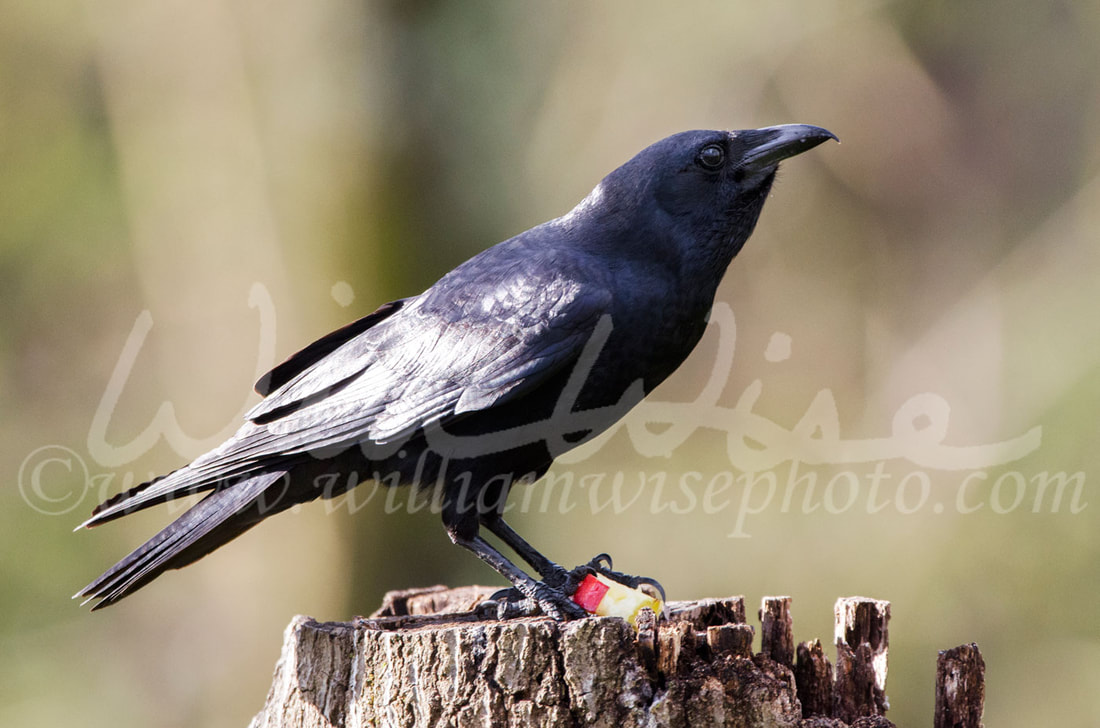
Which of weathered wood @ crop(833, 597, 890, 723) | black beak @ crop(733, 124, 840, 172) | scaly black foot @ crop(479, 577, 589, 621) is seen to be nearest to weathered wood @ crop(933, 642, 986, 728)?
weathered wood @ crop(833, 597, 890, 723)

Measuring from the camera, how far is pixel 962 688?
10.8 feet

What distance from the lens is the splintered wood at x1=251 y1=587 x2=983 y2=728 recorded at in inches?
119

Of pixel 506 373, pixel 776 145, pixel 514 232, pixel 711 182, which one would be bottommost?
pixel 506 373

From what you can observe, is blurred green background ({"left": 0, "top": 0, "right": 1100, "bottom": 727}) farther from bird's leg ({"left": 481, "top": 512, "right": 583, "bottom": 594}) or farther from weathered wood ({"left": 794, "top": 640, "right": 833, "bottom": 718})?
weathered wood ({"left": 794, "top": 640, "right": 833, "bottom": 718})

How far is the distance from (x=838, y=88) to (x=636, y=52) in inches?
66.7

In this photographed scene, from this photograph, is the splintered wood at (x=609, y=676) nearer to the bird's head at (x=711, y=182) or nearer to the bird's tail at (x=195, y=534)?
the bird's tail at (x=195, y=534)

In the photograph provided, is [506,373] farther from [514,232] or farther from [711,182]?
[514,232]

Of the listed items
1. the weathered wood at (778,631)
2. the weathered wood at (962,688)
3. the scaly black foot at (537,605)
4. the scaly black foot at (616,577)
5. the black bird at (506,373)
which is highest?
the black bird at (506,373)

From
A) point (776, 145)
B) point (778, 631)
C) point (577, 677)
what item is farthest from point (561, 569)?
point (776, 145)

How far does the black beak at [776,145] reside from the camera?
438cm

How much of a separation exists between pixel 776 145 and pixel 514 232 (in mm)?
4541

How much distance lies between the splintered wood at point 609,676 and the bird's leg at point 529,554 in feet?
2.68

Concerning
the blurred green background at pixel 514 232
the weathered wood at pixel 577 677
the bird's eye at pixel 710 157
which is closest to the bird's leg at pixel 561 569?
the weathered wood at pixel 577 677

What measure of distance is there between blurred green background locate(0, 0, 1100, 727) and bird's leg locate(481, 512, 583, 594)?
292 cm
